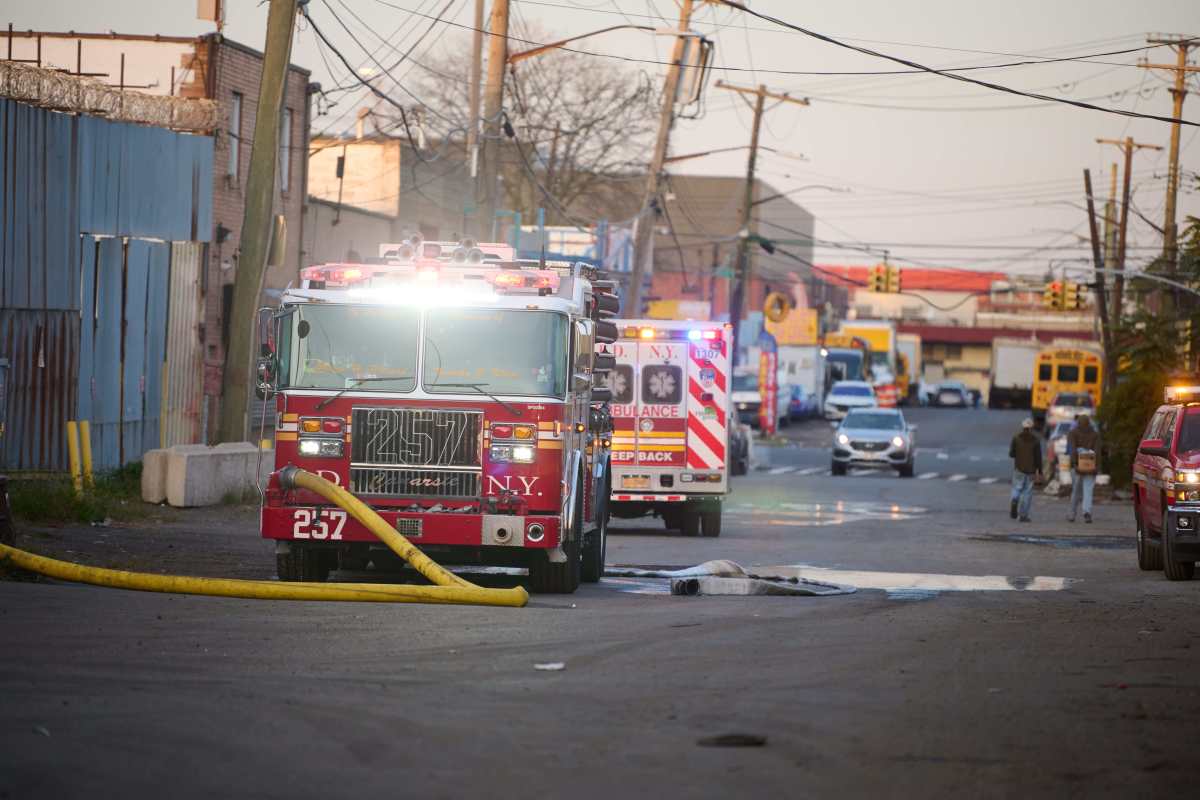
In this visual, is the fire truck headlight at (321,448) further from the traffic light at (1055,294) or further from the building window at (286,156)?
the traffic light at (1055,294)

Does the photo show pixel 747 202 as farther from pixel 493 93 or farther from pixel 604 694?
pixel 604 694

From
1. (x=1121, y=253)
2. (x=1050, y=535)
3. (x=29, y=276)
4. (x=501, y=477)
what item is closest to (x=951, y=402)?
(x=1121, y=253)

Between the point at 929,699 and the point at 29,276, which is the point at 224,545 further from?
the point at 929,699

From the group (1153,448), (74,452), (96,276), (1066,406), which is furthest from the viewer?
(1066,406)

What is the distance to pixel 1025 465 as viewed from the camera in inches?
1119

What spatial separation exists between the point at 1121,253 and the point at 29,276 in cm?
4476

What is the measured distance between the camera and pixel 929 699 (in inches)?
355

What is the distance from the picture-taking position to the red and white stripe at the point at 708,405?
2378 centimetres

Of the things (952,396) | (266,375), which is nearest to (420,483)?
(266,375)

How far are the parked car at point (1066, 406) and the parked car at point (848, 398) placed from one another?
7.03 meters

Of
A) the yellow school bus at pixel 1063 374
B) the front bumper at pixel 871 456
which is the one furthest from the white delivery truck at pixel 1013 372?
the front bumper at pixel 871 456

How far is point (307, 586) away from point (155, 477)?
10.2 m

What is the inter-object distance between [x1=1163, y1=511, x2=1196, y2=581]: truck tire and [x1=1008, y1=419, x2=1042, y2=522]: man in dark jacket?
10.5 metres

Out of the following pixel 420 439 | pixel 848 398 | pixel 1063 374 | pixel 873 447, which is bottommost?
pixel 873 447
